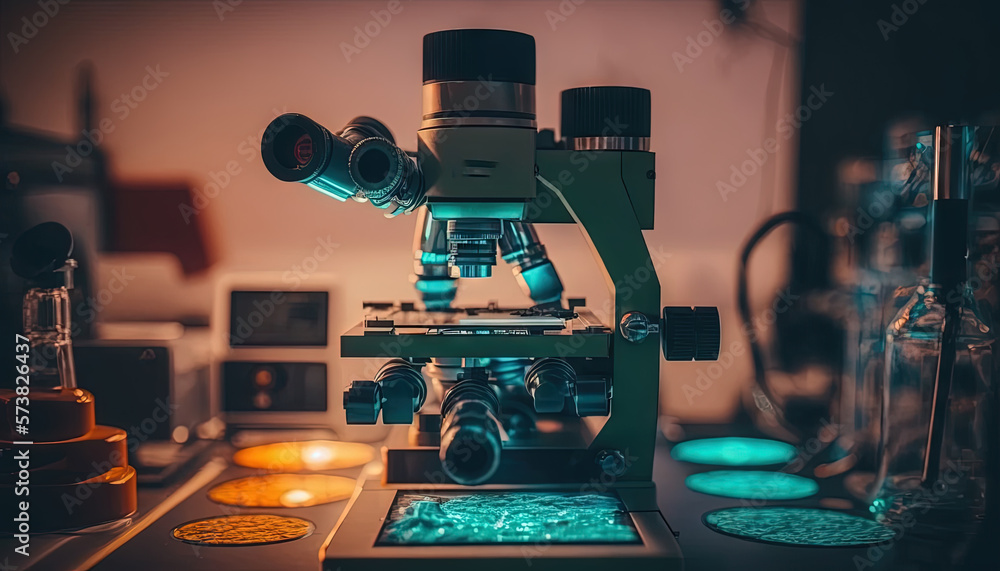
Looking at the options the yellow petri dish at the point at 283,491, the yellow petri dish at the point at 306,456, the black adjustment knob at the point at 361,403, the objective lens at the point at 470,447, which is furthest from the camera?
the yellow petri dish at the point at 306,456

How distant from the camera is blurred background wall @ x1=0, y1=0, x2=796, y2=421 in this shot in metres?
1.51

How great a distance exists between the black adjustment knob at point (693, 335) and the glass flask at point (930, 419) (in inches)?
13.0

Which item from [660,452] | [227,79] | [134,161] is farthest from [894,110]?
[134,161]

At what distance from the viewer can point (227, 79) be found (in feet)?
4.99

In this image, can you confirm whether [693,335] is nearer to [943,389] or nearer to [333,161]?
[943,389]

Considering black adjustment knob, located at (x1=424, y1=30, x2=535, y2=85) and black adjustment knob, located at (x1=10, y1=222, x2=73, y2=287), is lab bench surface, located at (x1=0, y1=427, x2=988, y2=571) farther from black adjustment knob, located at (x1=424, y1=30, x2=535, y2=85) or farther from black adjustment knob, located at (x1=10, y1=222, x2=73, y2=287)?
black adjustment knob, located at (x1=424, y1=30, x2=535, y2=85)

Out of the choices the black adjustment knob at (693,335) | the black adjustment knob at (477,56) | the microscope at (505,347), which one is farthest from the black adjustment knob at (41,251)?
the black adjustment knob at (693,335)

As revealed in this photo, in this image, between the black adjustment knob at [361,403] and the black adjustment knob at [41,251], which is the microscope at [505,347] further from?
the black adjustment knob at [41,251]

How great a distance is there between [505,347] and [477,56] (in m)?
0.33

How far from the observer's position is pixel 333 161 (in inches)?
31.9

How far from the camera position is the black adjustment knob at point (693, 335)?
3.19 ft

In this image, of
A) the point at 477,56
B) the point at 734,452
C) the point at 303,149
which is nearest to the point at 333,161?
the point at 303,149

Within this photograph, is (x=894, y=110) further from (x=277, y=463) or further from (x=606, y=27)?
(x=277, y=463)

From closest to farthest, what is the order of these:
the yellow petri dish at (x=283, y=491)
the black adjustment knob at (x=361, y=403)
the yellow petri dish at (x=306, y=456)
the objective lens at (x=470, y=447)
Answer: the objective lens at (x=470, y=447) < the black adjustment knob at (x=361, y=403) < the yellow petri dish at (x=283, y=491) < the yellow petri dish at (x=306, y=456)
